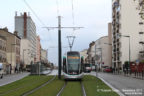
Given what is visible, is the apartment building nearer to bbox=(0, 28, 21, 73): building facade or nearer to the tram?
bbox=(0, 28, 21, 73): building facade

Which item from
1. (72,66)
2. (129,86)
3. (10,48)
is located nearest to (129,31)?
(10,48)

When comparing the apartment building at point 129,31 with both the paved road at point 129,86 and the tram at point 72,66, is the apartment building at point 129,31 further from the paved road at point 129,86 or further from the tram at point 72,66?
the tram at point 72,66

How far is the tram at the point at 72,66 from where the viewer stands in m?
36.1

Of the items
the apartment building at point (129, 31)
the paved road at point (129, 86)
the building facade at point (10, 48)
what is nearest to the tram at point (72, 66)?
the paved road at point (129, 86)

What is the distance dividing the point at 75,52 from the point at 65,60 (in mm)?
1539

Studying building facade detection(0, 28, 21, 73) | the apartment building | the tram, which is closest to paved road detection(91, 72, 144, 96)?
the tram

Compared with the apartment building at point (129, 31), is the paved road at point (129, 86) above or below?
below

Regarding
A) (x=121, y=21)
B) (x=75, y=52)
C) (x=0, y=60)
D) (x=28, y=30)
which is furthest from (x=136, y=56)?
(x=28, y=30)

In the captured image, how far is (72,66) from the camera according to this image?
3628cm

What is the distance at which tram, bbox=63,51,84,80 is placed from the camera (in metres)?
36.1

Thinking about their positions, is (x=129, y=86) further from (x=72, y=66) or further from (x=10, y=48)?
(x=10, y=48)

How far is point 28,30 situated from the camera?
512 ft

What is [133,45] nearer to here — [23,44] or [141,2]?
[23,44]

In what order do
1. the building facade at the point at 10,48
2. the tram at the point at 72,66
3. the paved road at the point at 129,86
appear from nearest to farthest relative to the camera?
the paved road at the point at 129,86 < the tram at the point at 72,66 < the building facade at the point at 10,48
